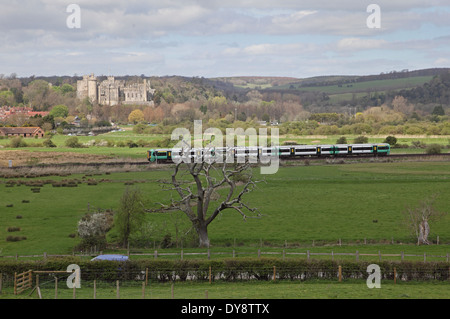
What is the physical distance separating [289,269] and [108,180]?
4820 cm

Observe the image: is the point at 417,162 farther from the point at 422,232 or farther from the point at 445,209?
the point at 422,232

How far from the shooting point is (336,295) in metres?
28.1

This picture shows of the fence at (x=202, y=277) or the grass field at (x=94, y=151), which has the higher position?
the grass field at (x=94, y=151)

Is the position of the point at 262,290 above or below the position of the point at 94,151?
below

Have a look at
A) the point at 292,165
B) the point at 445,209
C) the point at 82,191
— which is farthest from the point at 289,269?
the point at 292,165

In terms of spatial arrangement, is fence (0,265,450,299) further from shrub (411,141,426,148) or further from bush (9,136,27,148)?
bush (9,136,27,148)

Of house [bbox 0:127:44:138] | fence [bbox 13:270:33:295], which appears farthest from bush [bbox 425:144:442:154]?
house [bbox 0:127:44:138]

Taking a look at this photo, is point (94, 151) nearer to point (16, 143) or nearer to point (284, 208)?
point (16, 143)

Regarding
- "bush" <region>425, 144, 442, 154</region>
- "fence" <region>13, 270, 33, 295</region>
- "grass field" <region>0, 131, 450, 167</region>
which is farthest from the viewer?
"bush" <region>425, 144, 442, 154</region>

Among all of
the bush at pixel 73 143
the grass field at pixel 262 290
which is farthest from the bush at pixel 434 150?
the grass field at pixel 262 290
